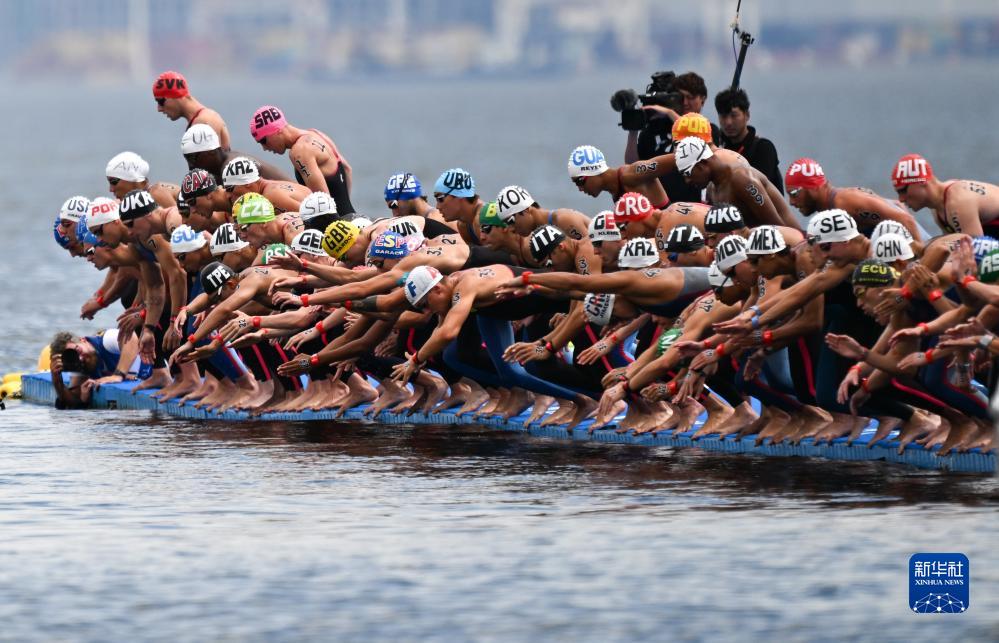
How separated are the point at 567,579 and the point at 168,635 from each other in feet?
8.11

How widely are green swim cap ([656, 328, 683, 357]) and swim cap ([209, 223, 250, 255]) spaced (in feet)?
16.7

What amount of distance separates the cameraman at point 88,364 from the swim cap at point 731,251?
8313mm

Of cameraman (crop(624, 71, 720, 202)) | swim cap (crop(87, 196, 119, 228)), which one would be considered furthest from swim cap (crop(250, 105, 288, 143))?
cameraman (crop(624, 71, 720, 202))

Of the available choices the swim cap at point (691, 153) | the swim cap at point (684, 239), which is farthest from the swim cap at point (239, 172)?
the swim cap at point (684, 239)

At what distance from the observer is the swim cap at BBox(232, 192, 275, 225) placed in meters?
21.7

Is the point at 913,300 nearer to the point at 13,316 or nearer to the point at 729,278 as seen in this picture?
the point at 729,278

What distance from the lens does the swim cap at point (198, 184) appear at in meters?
22.4

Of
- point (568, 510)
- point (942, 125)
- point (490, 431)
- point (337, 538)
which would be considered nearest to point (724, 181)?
point (490, 431)

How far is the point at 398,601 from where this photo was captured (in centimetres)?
1334

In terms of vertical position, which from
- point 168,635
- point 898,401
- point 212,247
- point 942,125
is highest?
point 942,125

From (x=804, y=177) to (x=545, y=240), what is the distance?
2.23 meters

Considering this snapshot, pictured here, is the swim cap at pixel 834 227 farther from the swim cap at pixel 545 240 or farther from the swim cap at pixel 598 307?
the swim cap at pixel 545 240

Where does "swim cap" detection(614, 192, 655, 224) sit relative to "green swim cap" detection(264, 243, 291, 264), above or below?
above

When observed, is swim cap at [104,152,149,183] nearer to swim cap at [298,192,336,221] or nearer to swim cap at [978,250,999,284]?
swim cap at [298,192,336,221]
